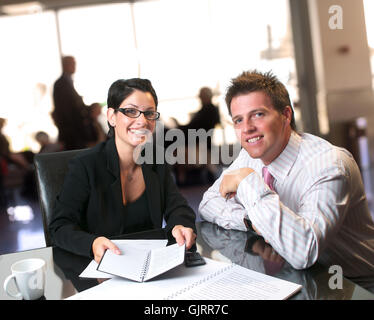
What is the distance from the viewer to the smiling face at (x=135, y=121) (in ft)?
3.43

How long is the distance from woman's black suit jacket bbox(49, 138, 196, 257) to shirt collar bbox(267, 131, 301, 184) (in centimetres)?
31

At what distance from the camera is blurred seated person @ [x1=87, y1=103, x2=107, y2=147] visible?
1.25 metres

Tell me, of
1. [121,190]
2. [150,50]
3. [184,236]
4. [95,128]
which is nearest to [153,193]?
[121,190]

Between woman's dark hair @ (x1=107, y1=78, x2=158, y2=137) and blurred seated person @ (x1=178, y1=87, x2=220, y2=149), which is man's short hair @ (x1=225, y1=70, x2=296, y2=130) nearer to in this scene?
woman's dark hair @ (x1=107, y1=78, x2=158, y2=137)

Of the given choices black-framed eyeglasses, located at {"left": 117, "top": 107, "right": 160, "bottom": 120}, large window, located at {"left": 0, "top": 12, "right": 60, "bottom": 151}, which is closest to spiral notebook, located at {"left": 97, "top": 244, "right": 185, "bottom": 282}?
black-framed eyeglasses, located at {"left": 117, "top": 107, "right": 160, "bottom": 120}

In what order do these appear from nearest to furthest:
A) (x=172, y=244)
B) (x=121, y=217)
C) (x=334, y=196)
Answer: (x=334, y=196), (x=172, y=244), (x=121, y=217)

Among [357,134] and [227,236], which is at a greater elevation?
[357,134]

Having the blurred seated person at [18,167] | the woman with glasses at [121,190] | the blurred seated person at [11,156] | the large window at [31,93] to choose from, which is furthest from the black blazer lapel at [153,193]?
the large window at [31,93]

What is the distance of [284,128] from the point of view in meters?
0.96

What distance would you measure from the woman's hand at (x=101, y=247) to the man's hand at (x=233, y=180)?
30 cm

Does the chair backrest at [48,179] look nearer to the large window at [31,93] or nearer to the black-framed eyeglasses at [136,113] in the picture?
the black-framed eyeglasses at [136,113]
